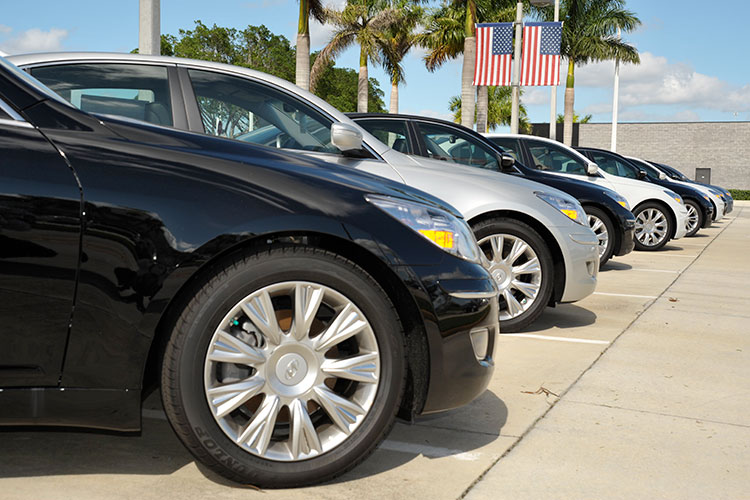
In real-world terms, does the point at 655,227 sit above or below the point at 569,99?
below

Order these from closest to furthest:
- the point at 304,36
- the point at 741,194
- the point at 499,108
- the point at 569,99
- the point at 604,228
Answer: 1. the point at 604,228
2. the point at 304,36
3. the point at 569,99
4. the point at 741,194
5. the point at 499,108

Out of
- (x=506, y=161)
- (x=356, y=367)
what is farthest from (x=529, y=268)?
(x=356, y=367)

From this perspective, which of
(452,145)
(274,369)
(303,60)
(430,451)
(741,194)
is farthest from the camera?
(741,194)

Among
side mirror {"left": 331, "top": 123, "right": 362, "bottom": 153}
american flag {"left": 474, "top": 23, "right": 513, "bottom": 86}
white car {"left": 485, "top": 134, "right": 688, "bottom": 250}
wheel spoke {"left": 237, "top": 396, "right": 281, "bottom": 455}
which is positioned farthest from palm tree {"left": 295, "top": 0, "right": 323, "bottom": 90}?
wheel spoke {"left": 237, "top": 396, "right": 281, "bottom": 455}

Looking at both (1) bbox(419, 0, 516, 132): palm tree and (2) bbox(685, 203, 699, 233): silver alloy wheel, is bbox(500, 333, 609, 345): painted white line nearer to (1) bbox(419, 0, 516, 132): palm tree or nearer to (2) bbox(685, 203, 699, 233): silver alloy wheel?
(2) bbox(685, 203, 699, 233): silver alloy wheel

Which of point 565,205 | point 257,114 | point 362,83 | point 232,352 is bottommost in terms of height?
point 232,352

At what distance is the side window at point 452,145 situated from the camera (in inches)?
292

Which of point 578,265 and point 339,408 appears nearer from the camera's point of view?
point 339,408

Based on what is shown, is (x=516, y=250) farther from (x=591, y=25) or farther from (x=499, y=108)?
(x=499, y=108)

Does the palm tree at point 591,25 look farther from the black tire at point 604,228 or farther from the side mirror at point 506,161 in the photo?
the side mirror at point 506,161

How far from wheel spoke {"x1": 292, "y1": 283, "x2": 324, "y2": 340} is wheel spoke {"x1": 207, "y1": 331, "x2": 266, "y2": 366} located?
15 cm

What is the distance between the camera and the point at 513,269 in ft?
19.4

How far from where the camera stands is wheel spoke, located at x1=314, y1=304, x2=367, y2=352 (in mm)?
2766

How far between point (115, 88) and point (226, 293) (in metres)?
2.89
